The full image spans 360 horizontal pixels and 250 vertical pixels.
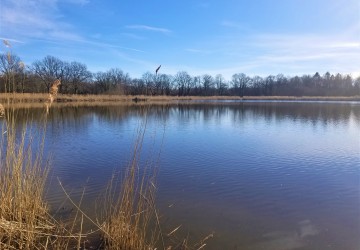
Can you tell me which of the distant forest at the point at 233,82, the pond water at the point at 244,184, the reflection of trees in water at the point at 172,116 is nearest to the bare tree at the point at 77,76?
the distant forest at the point at 233,82

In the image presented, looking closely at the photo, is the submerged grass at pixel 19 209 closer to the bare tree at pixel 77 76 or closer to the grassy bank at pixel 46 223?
the grassy bank at pixel 46 223

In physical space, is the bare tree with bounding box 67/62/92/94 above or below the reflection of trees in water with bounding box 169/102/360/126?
above

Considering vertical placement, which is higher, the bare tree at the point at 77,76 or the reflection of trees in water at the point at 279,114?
the bare tree at the point at 77,76

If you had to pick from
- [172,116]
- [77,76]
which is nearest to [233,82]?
[77,76]

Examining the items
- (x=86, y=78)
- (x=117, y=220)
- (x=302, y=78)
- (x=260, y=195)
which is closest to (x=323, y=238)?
(x=260, y=195)

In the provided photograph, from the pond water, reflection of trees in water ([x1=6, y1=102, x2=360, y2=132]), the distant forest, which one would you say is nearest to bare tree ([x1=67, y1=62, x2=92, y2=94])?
the distant forest

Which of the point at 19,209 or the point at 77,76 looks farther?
the point at 77,76

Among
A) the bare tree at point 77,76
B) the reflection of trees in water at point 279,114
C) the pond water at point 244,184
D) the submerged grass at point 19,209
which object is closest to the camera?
the submerged grass at point 19,209

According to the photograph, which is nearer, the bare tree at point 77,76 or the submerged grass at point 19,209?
the submerged grass at point 19,209

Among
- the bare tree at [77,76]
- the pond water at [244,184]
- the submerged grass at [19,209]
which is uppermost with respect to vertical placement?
the bare tree at [77,76]

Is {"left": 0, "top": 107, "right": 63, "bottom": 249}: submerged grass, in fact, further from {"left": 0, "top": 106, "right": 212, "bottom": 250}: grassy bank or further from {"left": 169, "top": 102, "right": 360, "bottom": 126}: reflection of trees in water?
{"left": 169, "top": 102, "right": 360, "bottom": 126}: reflection of trees in water

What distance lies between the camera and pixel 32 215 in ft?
10.7

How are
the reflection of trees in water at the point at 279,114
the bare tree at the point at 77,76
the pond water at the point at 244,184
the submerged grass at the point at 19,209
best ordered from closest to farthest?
the submerged grass at the point at 19,209
the pond water at the point at 244,184
the reflection of trees in water at the point at 279,114
the bare tree at the point at 77,76

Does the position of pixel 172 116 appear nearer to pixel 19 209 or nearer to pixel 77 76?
pixel 19 209
